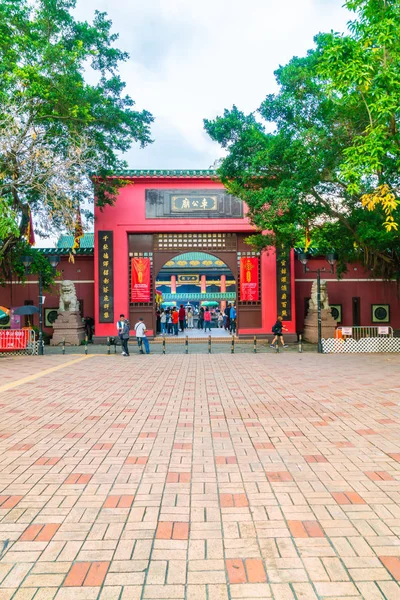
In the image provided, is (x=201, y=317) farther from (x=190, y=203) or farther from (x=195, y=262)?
(x=190, y=203)

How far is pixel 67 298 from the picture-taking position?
19.4m

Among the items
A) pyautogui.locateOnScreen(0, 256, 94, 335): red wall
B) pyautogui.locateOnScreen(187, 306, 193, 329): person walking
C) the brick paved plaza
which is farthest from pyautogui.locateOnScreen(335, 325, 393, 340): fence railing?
pyautogui.locateOnScreen(187, 306, 193, 329): person walking

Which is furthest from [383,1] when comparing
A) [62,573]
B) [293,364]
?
[62,573]

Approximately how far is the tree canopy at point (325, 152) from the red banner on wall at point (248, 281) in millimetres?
3240

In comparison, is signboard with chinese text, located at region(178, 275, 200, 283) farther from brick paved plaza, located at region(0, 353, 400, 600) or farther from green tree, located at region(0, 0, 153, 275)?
brick paved plaza, located at region(0, 353, 400, 600)

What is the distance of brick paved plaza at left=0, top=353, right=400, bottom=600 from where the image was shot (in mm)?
2461

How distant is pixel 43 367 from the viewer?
11.6 m

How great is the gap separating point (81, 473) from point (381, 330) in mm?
13476

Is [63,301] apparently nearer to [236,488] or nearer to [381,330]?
[381,330]

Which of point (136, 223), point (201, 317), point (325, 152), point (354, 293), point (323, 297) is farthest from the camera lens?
point (201, 317)

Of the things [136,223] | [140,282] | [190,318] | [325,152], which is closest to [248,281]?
[140,282]

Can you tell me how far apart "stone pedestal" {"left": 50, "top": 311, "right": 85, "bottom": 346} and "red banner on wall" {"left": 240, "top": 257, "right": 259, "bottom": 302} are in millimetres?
7787

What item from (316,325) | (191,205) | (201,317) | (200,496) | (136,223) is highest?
(191,205)

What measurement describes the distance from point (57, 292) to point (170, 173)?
8.23 meters
